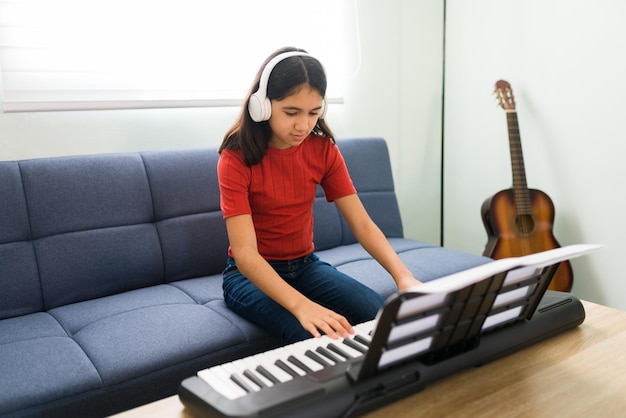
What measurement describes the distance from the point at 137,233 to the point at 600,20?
2.04m

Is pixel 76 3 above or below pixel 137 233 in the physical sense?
above

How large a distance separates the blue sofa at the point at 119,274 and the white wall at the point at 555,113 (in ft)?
Result: 2.26

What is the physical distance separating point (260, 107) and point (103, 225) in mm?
771

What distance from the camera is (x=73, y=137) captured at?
2.12 metres

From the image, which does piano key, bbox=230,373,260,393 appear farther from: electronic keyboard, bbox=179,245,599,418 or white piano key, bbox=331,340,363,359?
white piano key, bbox=331,340,363,359

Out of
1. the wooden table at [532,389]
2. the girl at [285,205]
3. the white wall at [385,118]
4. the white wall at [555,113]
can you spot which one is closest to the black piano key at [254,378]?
the wooden table at [532,389]

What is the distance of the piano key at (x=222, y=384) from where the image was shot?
0.93m

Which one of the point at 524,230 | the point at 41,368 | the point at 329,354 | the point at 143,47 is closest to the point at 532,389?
the point at 329,354

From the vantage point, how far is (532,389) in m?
1.05

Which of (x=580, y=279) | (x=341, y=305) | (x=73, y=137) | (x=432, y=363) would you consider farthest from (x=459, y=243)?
(x=432, y=363)

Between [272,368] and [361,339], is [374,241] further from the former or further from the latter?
[272,368]

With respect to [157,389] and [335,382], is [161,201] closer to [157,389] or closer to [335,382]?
[157,389]

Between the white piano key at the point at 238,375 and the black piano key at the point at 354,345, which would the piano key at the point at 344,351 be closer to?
the black piano key at the point at 354,345

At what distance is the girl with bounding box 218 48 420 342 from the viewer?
4.96 feet
